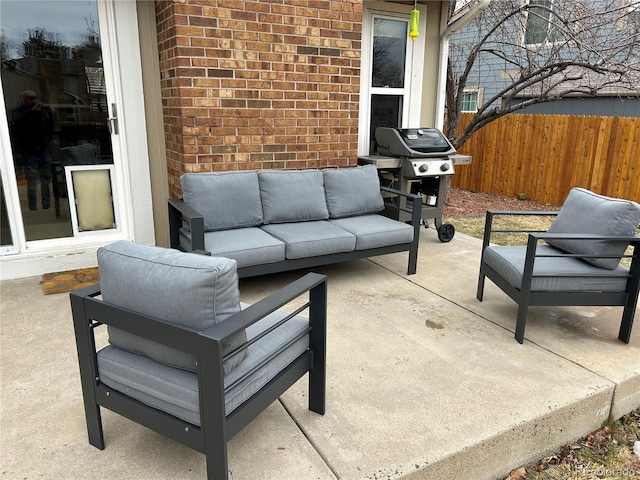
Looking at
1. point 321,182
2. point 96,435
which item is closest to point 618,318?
point 321,182

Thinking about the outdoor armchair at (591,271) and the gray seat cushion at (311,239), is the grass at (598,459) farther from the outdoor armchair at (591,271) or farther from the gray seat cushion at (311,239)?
the gray seat cushion at (311,239)

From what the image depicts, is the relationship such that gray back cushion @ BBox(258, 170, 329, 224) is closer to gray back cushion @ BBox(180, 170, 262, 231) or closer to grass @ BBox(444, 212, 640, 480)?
gray back cushion @ BBox(180, 170, 262, 231)

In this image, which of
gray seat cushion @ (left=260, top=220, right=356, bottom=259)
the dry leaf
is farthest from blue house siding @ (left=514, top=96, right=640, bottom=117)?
the dry leaf

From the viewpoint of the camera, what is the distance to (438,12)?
18.6 ft

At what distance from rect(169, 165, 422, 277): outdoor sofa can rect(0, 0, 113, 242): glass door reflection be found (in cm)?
113

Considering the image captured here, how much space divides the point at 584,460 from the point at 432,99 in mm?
4626

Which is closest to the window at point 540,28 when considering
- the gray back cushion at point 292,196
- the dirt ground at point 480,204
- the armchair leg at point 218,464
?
the dirt ground at point 480,204

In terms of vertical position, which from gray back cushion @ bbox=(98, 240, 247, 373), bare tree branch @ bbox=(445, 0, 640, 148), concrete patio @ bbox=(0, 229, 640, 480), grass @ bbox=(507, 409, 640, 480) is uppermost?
bare tree branch @ bbox=(445, 0, 640, 148)

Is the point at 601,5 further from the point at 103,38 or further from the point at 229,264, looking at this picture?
the point at 229,264

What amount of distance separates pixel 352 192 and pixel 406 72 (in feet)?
6.99

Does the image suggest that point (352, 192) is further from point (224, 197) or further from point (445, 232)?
point (445, 232)

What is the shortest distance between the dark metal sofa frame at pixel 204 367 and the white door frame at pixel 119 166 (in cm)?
263

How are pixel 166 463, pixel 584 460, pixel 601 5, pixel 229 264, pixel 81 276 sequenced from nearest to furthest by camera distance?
pixel 229 264 < pixel 166 463 < pixel 584 460 < pixel 81 276 < pixel 601 5

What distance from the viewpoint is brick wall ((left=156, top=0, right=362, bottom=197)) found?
3906 millimetres
